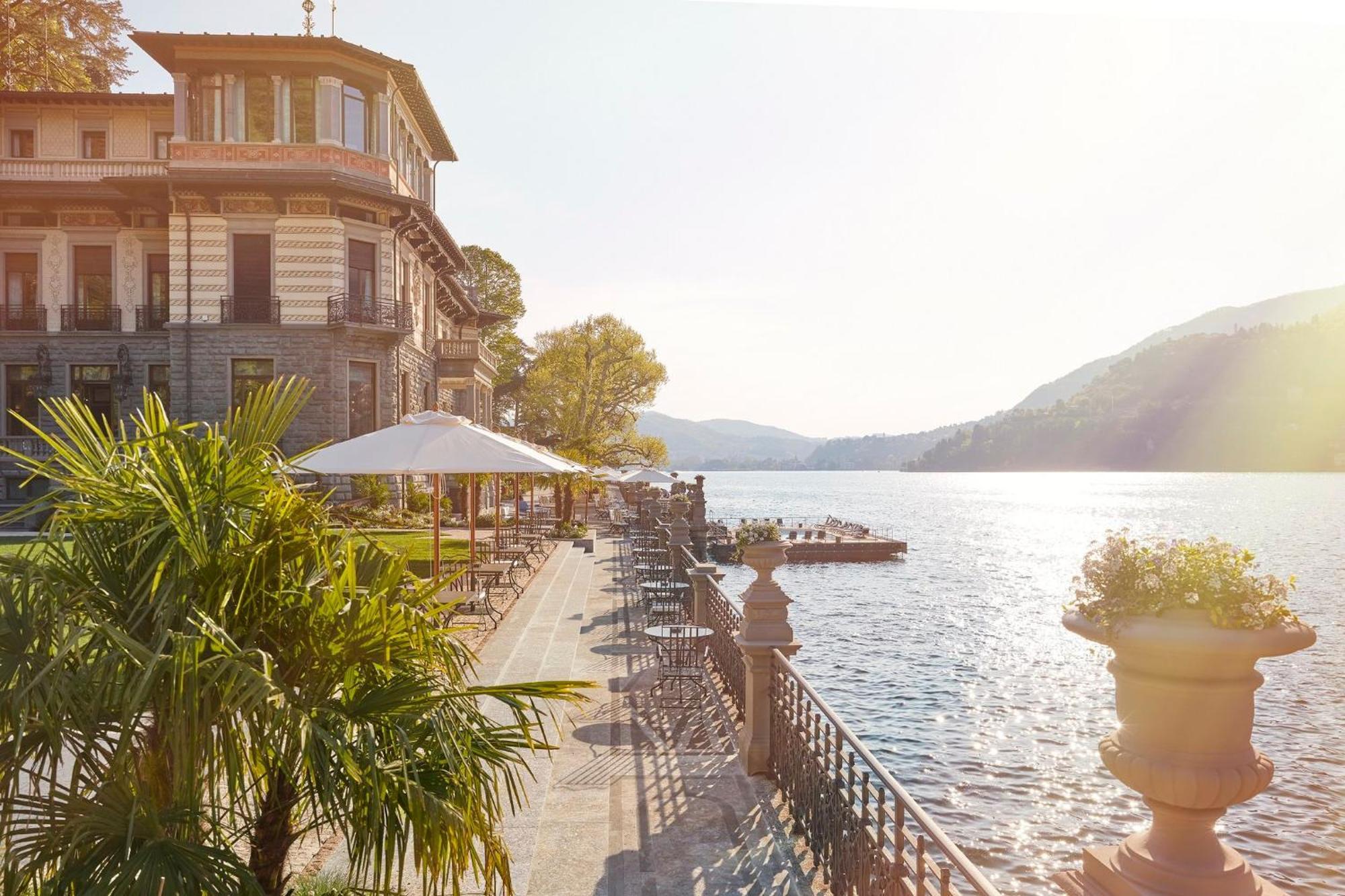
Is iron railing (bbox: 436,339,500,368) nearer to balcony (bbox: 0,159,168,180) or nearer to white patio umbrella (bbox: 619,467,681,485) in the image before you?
white patio umbrella (bbox: 619,467,681,485)

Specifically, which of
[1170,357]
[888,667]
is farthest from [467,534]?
[1170,357]

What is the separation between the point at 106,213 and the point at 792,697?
1245 inches

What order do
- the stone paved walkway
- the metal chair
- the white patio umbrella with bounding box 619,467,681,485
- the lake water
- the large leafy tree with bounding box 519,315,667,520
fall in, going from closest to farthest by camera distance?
the stone paved walkway, the metal chair, the lake water, the white patio umbrella with bounding box 619,467,681,485, the large leafy tree with bounding box 519,315,667,520

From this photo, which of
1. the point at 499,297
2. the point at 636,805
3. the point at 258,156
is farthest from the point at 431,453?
the point at 499,297

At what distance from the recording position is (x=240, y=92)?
2538 cm

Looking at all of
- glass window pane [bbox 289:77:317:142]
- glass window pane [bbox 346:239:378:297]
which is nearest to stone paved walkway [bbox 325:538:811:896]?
glass window pane [bbox 346:239:378:297]

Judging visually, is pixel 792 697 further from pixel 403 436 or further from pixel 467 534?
pixel 467 534

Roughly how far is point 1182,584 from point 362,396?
26.7 m

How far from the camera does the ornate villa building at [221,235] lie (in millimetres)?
25266

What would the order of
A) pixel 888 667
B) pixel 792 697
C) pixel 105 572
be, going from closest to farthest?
pixel 105 572, pixel 792 697, pixel 888 667

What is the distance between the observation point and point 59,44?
35938mm

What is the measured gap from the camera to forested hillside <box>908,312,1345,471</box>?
179 metres

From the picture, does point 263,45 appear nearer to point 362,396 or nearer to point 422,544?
point 362,396

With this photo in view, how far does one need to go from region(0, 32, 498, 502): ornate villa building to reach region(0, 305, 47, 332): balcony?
7 cm
